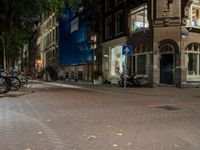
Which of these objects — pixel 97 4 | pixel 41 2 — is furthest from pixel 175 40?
pixel 97 4

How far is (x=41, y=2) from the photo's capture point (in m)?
27.2

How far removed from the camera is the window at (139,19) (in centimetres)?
3058

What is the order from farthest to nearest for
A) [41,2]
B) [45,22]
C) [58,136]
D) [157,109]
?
[45,22]
[41,2]
[157,109]
[58,136]

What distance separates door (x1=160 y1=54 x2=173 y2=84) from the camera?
2870 centimetres

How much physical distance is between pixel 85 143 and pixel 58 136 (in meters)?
0.90

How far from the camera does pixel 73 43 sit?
5281cm

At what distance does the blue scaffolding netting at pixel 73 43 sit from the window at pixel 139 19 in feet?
31.5

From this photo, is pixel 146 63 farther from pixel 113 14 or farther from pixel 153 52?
pixel 113 14

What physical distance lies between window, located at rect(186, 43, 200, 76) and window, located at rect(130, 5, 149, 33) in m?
3.75

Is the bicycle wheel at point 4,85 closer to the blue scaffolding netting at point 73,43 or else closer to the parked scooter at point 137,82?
the parked scooter at point 137,82

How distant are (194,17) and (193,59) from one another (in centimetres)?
303

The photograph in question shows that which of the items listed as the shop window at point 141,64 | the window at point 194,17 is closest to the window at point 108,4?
the shop window at point 141,64

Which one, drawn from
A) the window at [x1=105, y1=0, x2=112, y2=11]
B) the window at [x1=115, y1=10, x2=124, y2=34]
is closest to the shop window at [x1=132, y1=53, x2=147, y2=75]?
the window at [x1=115, y1=10, x2=124, y2=34]

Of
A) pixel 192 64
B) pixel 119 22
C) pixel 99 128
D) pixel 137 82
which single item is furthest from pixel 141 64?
pixel 99 128
